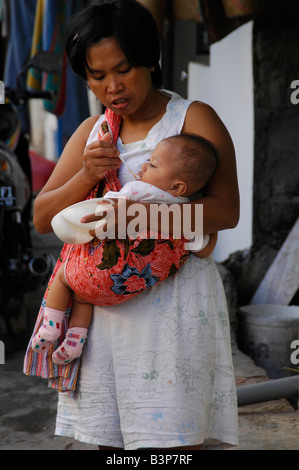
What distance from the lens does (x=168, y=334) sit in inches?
72.0

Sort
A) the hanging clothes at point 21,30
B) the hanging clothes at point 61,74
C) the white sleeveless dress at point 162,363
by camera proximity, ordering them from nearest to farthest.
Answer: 1. the white sleeveless dress at point 162,363
2. the hanging clothes at point 61,74
3. the hanging clothes at point 21,30

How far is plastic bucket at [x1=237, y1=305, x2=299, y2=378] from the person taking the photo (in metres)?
4.04

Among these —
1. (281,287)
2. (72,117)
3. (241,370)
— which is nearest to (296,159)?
(281,287)

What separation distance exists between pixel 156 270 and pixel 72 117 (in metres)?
4.55

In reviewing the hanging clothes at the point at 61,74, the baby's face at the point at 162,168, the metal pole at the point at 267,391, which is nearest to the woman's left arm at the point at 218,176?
the baby's face at the point at 162,168

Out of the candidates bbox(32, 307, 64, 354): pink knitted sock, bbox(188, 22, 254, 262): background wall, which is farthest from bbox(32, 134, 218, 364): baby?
bbox(188, 22, 254, 262): background wall

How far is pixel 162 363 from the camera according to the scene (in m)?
1.84

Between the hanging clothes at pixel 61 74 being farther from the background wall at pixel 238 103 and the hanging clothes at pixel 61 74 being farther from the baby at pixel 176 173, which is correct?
the baby at pixel 176 173

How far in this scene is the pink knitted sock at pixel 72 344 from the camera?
186 centimetres

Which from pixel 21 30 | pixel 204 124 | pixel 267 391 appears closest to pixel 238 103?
pixel 267 391

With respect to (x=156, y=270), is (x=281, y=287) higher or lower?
lower

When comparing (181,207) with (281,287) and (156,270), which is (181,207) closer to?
(156,270)

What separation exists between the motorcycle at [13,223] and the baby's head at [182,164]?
2.68 metres

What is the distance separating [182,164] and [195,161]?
35mm
